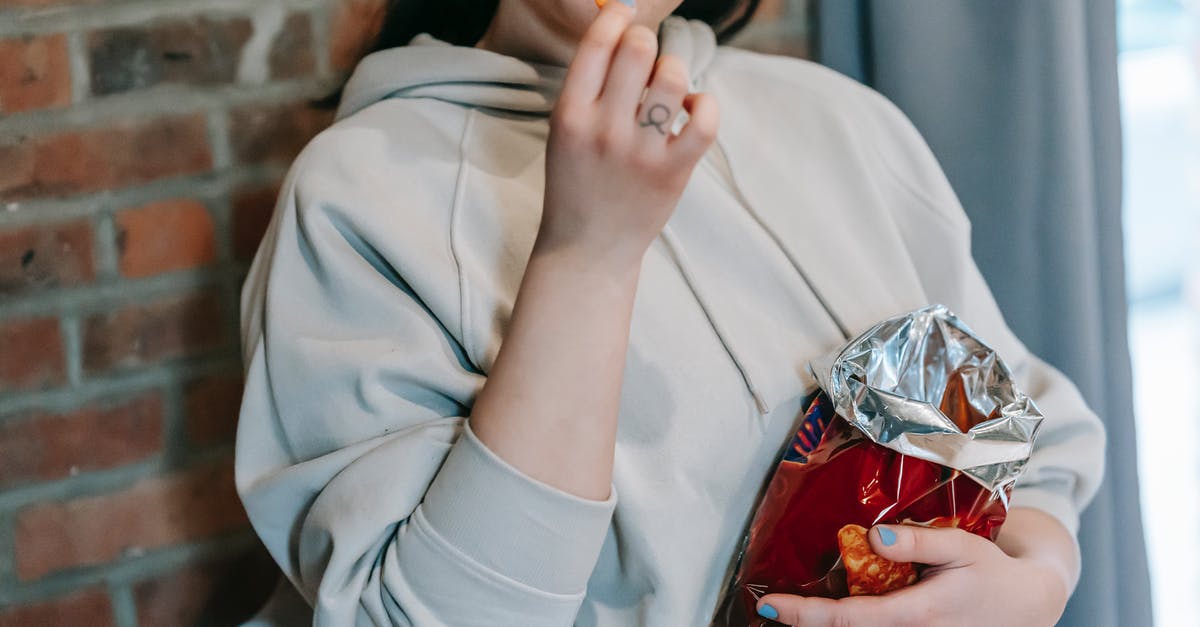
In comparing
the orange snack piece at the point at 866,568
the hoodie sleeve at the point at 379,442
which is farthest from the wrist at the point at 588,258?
the orange snack piece at the point at 866,568

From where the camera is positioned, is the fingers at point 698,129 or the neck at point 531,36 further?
the neck at point 531,36

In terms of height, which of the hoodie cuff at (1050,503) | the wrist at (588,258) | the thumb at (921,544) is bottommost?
the hoodie cuff at (1050,503)

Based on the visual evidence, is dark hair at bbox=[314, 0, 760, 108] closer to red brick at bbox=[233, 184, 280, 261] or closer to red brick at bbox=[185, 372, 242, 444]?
red brick at bbox=[233, 184, 280, 261]

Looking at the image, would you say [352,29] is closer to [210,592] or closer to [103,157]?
[103,157]

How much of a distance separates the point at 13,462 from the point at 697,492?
61 centimetres

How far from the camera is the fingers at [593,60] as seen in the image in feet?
1.88

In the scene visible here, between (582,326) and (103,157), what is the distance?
1.76ft

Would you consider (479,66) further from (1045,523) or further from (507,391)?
(1045,523)

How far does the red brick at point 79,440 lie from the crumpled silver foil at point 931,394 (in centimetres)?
63

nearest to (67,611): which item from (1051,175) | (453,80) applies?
(453,80)

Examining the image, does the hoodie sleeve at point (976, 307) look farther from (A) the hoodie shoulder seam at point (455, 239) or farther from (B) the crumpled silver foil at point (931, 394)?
(A) the hoodie shoulder seam at point (455, 239)

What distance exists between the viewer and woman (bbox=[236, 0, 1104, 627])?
0.61 metres

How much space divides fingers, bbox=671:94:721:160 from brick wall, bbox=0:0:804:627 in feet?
1.79

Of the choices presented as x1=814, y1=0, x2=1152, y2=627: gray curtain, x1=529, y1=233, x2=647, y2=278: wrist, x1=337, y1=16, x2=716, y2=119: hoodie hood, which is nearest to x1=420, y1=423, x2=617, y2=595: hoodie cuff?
x1=529, y1=233, x2=647, y2=278: wrist
